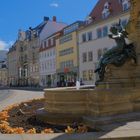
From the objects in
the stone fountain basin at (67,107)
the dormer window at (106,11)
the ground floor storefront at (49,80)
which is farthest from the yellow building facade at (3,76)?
the stone fountain basin at (67,107)

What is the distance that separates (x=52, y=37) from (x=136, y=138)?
7162 cm

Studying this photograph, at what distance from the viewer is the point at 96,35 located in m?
59.0

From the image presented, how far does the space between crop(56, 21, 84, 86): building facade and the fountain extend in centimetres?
5006

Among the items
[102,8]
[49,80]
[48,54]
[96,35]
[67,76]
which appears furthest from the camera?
[48,54]

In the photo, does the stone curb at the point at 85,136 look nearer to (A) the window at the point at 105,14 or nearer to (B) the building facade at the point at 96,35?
(B) the building facade at the point at 96,35

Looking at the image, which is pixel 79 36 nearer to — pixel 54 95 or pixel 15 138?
pixel 54 95

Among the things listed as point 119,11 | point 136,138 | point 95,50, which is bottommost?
point 136,138

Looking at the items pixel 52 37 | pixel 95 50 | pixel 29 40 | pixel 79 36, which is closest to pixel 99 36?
pixel 95 50

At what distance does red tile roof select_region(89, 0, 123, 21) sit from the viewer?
5541cm

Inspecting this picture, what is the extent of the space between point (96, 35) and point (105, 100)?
49391mm

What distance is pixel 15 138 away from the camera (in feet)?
24.2

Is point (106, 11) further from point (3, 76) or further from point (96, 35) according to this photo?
point (3, 76)

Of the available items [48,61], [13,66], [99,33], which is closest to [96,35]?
[99,33]

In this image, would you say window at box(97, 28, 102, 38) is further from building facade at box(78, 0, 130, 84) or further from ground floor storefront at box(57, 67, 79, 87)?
ground floor storefront at box(57, 67, 79, 87)
